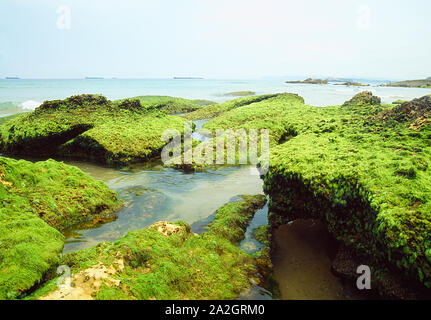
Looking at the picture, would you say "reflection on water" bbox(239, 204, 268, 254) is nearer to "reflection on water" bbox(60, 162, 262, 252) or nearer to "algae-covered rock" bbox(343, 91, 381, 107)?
"reflection on water" bbox(60, 162, 262, 252)

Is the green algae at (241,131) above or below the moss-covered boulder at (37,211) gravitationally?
above

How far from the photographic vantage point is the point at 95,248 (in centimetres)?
534

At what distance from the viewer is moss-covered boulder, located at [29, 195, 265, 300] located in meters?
4.25

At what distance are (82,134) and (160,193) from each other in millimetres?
7953

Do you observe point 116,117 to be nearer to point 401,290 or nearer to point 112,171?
point 112,171

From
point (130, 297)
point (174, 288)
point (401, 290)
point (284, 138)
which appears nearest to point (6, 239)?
point (130, 297)

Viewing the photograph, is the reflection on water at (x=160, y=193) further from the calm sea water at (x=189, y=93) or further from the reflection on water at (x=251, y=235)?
the calm sea water at (x=189, y=93)

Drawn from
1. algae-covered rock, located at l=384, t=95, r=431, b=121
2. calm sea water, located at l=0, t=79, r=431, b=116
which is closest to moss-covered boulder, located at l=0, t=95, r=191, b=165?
algae-covered rock, located at l=384, t=95, r=431, b=121

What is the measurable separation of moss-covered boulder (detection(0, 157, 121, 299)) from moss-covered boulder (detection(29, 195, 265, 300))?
0.49 meters

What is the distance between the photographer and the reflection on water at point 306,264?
224 inches

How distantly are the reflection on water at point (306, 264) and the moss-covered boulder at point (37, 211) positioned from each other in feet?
16.2

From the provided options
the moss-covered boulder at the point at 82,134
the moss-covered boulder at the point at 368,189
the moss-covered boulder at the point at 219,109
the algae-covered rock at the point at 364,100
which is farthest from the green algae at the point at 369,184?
the moss-covered boulder at the point at 219,109

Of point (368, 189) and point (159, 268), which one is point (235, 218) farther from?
point (368, 189)
